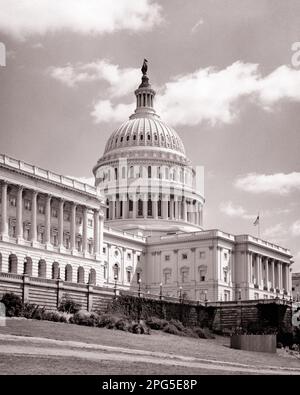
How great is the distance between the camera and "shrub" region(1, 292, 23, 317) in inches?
2494

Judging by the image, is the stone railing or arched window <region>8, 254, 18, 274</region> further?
the stone railing

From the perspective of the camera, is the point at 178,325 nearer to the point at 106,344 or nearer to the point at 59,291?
the point at 59,291

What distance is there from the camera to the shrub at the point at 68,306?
72.4 metres

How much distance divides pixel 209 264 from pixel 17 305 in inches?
2648

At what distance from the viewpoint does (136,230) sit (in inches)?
5758

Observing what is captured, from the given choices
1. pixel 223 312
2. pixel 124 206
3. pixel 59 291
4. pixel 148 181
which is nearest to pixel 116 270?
pixel 124 206

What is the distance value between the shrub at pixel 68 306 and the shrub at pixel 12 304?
22.2 feet

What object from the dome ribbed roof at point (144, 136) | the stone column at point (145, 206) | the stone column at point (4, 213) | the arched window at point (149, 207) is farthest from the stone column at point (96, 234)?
the dome ribbed roof at point (144, 136)

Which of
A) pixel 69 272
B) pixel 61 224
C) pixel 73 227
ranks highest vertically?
pixel 61 224

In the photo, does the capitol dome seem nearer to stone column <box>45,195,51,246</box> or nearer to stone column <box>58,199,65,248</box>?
stone column <box>58,199,65,248</box>

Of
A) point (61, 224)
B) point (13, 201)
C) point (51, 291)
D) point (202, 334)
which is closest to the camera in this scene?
point (51, 291)

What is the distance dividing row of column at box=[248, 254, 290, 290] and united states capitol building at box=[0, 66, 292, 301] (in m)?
0.20

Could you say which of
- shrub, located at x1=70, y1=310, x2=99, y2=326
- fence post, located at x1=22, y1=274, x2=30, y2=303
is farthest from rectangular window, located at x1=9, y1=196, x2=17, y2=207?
shrub, located at x1=70, y1=310, x2=99, y2=326

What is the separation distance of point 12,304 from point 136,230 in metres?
81.9
